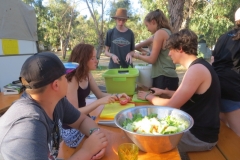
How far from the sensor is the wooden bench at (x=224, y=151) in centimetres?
169

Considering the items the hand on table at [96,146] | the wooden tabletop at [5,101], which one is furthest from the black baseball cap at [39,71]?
the wooden tabletop at [5,101]

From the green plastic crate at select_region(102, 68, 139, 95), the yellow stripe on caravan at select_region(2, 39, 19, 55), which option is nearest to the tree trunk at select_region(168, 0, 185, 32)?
the green plastic crate at select_region(102, 68, 139, 95)

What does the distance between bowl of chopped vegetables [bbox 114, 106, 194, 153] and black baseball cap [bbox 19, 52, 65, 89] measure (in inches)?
19.0

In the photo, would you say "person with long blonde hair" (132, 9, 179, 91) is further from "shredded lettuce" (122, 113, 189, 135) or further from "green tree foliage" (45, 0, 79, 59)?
"green tree foliage" (45, 0, 79, 59)

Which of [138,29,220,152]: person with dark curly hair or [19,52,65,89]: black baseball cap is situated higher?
[19,52,65,89]: black baseball cap

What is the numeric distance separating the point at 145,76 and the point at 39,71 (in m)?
1.85

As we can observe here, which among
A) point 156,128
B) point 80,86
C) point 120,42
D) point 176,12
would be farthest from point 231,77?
point 176,12

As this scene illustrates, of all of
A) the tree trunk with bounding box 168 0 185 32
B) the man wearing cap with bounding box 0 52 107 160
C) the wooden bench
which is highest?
the tree trunk with bounding box 168 0 185 32

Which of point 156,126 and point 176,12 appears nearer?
point 156,126

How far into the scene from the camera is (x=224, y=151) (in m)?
1.76

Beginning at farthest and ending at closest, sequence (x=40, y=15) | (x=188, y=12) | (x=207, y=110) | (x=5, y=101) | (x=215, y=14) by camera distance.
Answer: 1. (x=40, y=15)
2. (x=215, y=14)
3. (x=188, y=12)
4. (x=5, y=101)
5. (x=207, y=110)

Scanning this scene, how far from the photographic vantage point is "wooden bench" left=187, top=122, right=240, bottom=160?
1687 millimetres

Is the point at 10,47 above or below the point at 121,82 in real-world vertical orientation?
above

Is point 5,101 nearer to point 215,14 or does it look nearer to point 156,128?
point 156,128
